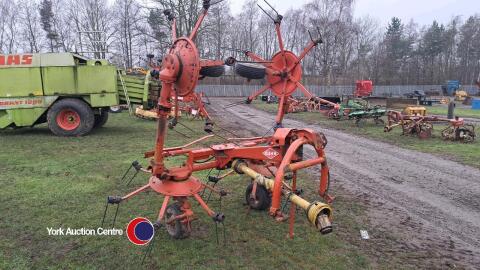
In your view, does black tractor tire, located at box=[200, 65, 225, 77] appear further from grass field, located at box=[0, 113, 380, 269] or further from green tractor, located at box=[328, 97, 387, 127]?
green tractor, located at box=[328, 97, 387, 127]

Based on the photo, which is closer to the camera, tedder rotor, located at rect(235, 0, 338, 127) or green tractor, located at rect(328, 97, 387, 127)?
tedder rotor, located at rect(235, 0, 338, 127)

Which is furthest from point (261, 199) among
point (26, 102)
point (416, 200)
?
point (26, 102)

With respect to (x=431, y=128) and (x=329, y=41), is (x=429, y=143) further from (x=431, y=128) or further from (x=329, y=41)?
(x=329, y=41)

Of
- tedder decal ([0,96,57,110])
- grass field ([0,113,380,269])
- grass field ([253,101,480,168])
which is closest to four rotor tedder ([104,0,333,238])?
grass field ([0,113,380,269])

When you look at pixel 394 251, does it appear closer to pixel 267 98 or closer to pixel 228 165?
pixel 228 165

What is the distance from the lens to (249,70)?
451 centimetres

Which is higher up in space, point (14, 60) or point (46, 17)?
point (46, 17)

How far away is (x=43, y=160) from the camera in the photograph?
27.7 feet

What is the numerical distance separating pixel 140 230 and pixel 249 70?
2.16m

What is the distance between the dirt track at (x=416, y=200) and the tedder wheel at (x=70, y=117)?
746 cm

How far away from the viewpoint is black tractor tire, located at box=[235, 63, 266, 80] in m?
4.41

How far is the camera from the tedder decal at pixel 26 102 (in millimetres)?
11420

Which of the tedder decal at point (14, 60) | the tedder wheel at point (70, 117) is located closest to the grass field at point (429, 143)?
the tedder wheel at point (70, 117)

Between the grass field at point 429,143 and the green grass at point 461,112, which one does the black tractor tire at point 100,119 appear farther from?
the green grass at point 461,112
